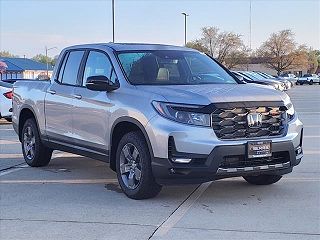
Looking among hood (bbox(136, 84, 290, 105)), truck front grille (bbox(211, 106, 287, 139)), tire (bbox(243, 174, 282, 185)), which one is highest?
hood (bbox(136, 84, 290, 105))

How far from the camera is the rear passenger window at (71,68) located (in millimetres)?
7594

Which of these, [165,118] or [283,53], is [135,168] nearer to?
[165,118]

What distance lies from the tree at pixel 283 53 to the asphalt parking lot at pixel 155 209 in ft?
266

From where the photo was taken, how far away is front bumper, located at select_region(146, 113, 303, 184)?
559cm

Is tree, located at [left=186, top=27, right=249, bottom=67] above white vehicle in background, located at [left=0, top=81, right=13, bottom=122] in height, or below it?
above

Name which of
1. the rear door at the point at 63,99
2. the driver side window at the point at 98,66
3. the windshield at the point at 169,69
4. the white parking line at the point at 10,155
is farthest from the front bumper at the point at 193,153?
the white parking line at the point at 10,155

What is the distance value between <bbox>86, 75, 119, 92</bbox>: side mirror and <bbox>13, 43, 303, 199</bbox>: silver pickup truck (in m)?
0.01

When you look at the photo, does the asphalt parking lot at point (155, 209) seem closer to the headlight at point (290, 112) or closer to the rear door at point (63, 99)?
the rear door at point (63, 99)

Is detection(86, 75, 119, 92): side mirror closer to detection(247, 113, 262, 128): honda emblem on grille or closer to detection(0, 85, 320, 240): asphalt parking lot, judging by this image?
detection(0, 85, 320, 240): asphalt parking lot

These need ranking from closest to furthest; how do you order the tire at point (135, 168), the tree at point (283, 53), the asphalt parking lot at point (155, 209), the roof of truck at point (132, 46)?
the asphalt parking lot at point (155, 209) < the tire at point (135, 168) < the roof of truck at point (132, 46) < the tree at point (283, 53)

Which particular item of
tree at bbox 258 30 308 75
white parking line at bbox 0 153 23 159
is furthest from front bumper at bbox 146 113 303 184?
tree at bbox 258 30 308 75

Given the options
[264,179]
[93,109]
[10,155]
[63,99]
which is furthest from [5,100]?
[264,179]

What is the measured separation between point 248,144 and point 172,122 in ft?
2.90

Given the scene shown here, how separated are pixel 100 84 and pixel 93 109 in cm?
52
